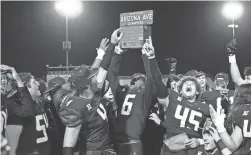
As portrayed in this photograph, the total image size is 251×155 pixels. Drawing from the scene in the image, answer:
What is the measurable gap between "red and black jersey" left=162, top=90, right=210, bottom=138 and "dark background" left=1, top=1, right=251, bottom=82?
55.1 ft

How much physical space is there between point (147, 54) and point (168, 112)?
888mm

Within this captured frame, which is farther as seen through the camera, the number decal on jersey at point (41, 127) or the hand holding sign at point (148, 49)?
the number decal on jersey at point (41, 127)

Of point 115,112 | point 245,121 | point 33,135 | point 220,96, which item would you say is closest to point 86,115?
point 33,135

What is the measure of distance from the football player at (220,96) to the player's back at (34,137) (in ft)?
8.09

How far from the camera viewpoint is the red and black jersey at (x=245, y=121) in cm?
464

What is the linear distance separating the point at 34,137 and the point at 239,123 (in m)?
2.87

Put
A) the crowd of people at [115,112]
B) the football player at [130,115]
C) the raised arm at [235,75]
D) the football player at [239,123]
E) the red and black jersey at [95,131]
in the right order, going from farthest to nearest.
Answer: the raised arm at [235,75] → the football player at [130,115] → the red and black jersey at [95,131] → the crowd of people at [115,112] → the football player at [239,123]

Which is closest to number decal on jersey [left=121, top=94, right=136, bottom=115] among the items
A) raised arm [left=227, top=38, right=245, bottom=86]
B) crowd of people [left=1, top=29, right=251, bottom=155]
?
crowd of people [left=1, top=29, right=251, bottom=155]

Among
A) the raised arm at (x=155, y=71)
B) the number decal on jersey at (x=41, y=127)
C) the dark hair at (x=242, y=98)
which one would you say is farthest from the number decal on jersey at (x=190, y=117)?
the number decal on jersey at (x=41, y=127)

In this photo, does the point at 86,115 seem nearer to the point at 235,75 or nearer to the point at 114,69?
the point at 114,69

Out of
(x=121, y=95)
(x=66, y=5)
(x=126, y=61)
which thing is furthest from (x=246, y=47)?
(x=121, y=95)

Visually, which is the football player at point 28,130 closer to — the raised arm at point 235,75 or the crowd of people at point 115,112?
the crowd of people at point 115,112

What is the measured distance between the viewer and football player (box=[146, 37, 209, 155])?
5.64m

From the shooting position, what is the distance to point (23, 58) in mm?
25391
